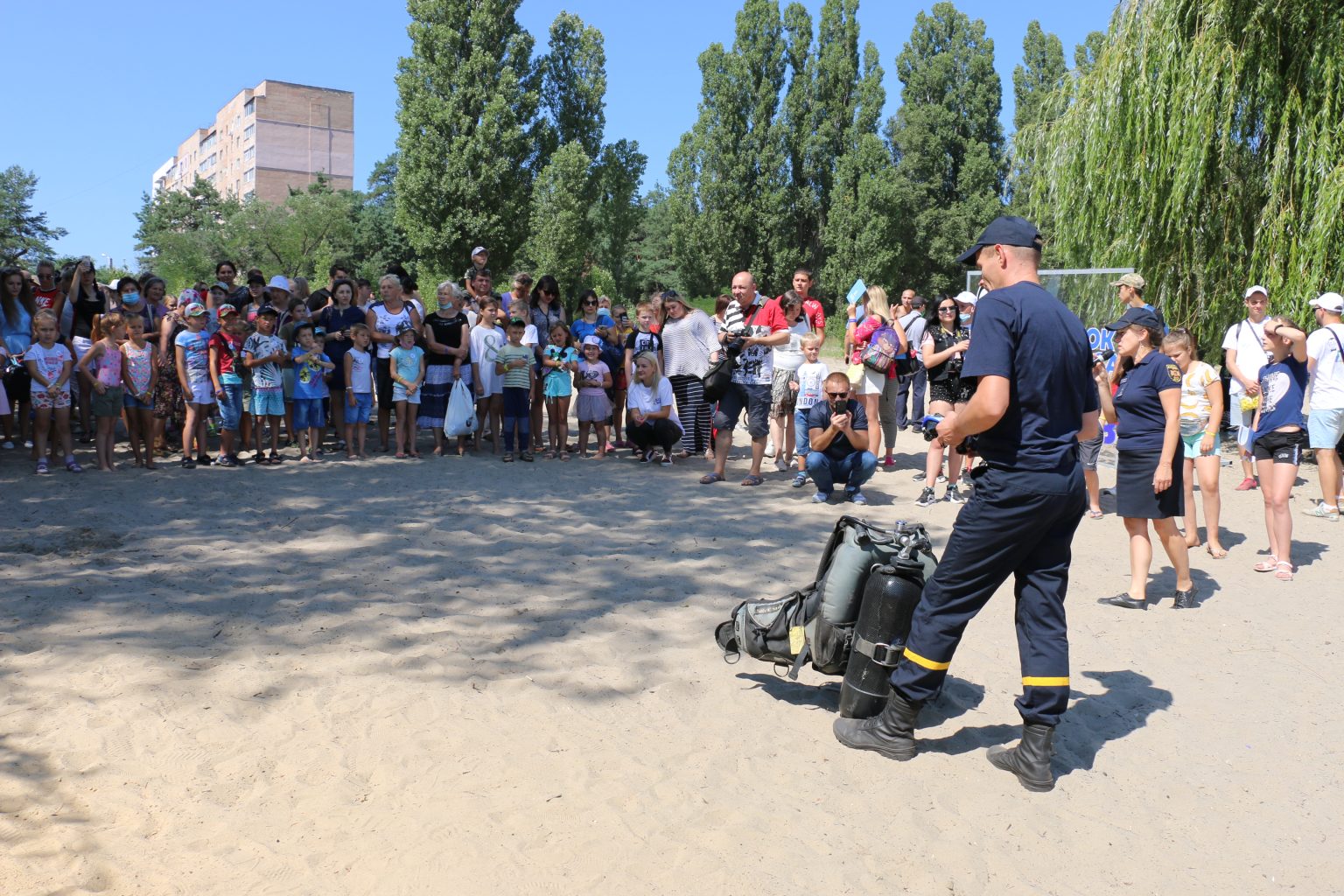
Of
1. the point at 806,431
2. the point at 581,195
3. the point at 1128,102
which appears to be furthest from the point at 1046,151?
the point at 581,195

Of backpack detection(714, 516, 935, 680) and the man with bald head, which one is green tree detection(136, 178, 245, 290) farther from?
backpack detection(714, 516, 935, 680)

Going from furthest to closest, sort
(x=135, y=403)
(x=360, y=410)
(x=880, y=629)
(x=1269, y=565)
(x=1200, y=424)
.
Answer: (x=360, y=410)
(x=135, y=403)
(x=1200, y=424)
(x=1269, y=565)
(x=880, y=629)

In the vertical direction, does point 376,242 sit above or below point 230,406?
above

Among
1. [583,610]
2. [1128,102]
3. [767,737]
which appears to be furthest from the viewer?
[1128,102]

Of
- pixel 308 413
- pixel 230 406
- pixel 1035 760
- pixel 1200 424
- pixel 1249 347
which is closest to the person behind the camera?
pixel 1035 760

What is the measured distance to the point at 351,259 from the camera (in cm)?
5275

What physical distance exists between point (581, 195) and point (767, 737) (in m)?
35.1

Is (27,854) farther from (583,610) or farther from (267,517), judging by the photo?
(267,517)

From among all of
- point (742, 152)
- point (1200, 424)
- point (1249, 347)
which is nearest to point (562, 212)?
point (742, 152)

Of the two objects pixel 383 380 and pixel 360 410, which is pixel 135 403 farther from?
pixel 383 380

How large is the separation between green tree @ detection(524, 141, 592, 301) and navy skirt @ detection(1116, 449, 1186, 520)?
1250 inches

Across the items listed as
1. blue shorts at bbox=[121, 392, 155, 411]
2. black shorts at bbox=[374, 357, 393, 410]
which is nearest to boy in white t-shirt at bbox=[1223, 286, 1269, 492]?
black shorts at bbox=[374, 357, 393, 410]

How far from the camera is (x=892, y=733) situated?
173 inches

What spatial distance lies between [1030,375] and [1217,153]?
37.2 ft
